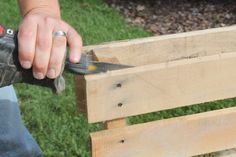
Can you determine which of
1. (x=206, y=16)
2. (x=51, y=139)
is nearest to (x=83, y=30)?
(x=206, y=16)

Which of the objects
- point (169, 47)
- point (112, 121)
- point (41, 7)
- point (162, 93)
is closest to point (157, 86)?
point (162, 93)

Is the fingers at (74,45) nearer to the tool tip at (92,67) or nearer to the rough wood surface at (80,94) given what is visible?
the tool tip at (92,67)

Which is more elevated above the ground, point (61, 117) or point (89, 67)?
point (89, 67)

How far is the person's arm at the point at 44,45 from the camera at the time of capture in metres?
1.33

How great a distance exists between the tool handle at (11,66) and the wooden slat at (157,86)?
0.22m

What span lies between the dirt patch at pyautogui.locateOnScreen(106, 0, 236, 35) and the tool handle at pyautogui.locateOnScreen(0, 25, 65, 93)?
11.8 feet

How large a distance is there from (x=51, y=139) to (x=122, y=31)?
181 centimetres

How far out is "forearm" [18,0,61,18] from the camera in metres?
1.52

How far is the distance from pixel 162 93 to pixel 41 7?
481 millimetres

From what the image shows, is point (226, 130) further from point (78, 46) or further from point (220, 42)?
point (78, 46)

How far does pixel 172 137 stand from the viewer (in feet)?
6.26

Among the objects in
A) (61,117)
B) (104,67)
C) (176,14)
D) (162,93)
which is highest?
(104,67)

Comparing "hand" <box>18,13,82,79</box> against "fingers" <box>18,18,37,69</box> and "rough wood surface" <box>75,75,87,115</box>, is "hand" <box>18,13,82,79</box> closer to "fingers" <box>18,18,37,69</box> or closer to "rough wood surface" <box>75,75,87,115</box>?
"fingers" <box>18,18,37,69</box>

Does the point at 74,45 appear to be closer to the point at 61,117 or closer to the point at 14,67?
the point at 14,67
